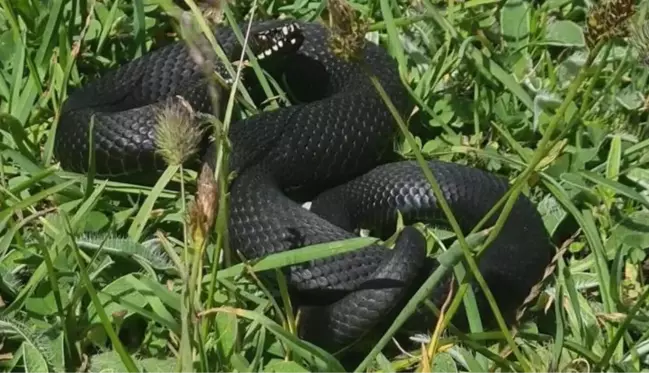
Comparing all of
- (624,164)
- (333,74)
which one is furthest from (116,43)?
(624,164)

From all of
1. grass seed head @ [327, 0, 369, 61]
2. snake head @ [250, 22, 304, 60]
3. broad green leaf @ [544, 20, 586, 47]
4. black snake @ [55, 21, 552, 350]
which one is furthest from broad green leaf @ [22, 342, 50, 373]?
broad green leaf @ [544, 20, 586, 47]

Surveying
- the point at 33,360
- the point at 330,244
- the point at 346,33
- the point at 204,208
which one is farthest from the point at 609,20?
the point at 33,360

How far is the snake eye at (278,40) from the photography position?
13.0 ft

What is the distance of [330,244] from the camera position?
111 inches

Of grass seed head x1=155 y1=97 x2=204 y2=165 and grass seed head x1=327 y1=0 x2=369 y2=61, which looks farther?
grass seed head x1=155 y1=97 x2=204 y2=165

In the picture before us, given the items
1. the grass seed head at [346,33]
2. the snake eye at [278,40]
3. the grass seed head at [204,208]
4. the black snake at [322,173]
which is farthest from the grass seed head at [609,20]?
the snake eye at [278,40]

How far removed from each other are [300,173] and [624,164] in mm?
1135

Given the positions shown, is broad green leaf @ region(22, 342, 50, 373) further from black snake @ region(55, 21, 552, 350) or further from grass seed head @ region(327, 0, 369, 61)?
grass seed head @ region(327, 0, 369, 61)

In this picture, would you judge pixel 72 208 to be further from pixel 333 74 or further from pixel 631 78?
pixel 631 78

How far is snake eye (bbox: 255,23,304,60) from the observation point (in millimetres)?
3971

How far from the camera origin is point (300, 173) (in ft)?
12.3

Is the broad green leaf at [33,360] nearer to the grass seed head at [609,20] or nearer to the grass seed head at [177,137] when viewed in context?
the grass seed head at [177,137]

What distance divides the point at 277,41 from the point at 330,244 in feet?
4.58

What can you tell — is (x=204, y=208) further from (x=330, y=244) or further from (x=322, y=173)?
(x=322, y=173)
